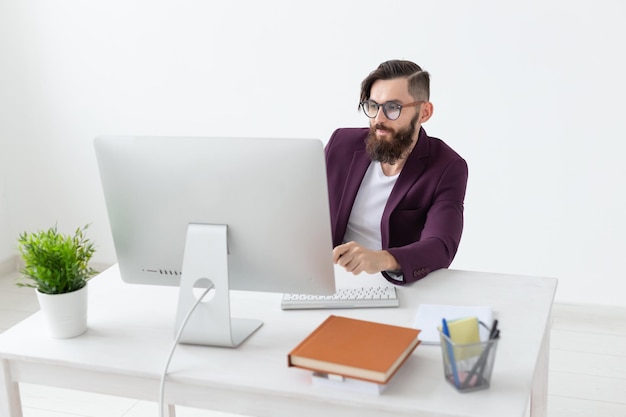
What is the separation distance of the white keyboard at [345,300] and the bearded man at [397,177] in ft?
0.96

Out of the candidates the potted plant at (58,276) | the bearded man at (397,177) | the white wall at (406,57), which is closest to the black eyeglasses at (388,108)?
the bearded man at (397,177)

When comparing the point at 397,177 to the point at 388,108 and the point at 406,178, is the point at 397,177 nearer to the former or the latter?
the point at 406,178

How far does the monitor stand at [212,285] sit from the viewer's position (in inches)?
69.0

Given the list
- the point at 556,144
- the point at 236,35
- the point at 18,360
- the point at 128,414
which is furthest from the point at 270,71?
the point at 18,360

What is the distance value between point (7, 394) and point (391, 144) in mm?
1200

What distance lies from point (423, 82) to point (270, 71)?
1.29 metres

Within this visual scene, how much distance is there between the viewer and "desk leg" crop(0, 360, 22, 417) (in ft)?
5.86

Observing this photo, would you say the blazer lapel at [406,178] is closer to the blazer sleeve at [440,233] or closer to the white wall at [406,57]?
the blazer sleeve at [440,233]

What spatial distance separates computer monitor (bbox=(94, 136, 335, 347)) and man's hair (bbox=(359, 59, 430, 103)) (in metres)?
0.81

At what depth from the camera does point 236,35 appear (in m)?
3.61

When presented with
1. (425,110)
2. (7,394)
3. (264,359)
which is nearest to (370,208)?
(425,110)

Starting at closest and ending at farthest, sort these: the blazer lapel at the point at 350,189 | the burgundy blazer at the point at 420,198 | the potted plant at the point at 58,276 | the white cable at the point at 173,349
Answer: the white cable at the point at 173,349 → the potted plant at the point at 58,276 → the burgundy blazer at the point at 420,198 → the blazer lapel at the point at 350,189

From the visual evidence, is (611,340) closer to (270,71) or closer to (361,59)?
(361,59)

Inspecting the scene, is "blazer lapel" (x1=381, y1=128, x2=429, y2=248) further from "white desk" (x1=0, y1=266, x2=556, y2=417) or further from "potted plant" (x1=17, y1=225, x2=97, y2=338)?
"potted plant" (x1=17, y1=225, x2=97, y2=338)
